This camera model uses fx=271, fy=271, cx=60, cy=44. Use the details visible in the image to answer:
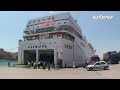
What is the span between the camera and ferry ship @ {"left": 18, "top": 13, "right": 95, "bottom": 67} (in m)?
6.69

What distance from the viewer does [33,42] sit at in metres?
6.93

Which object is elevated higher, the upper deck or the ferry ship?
the upper deck

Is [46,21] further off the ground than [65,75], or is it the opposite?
[46,21]

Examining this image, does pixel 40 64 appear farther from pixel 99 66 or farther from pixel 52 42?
pixel 99 66

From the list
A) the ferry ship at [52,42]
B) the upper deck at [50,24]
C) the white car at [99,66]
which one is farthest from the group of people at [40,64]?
the white car at [99,66]

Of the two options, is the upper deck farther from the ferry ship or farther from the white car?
the white car

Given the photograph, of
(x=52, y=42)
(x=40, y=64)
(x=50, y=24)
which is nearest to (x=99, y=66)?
(x=52, y=42)

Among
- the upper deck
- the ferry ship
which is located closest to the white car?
the ferry ship

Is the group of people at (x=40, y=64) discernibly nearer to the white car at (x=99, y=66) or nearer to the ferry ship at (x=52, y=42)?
the ferry ship at (x=52, y=42)

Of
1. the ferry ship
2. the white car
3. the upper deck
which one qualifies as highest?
the upper deck
